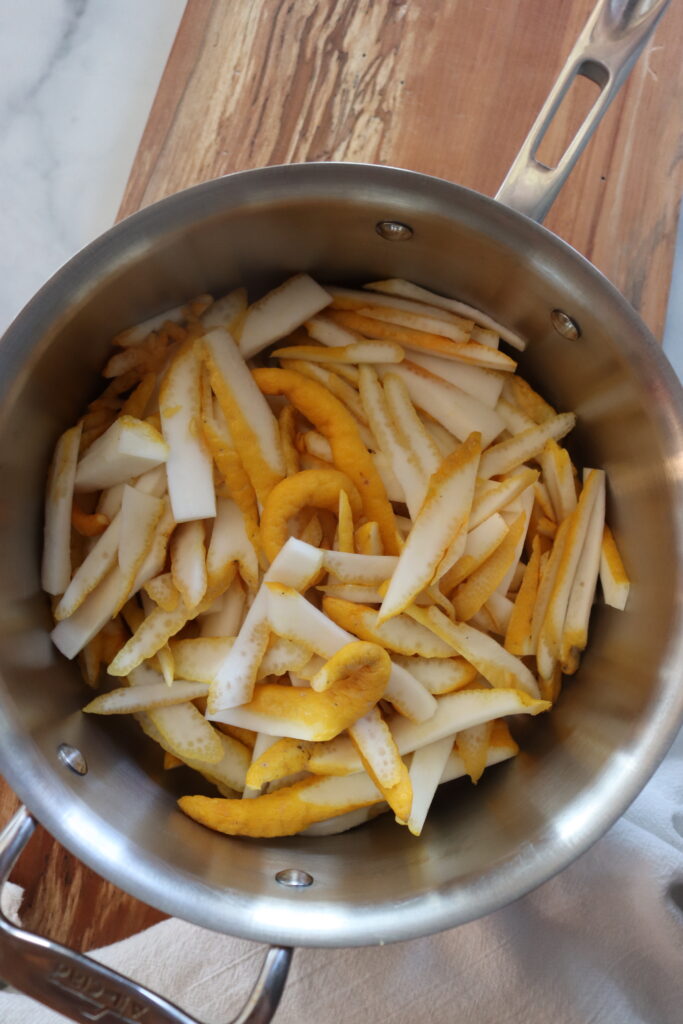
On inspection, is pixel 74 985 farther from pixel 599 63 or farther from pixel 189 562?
pixel 599 63

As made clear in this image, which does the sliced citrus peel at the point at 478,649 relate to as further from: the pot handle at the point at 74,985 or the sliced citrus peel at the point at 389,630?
the pot handle at the point at 74,985

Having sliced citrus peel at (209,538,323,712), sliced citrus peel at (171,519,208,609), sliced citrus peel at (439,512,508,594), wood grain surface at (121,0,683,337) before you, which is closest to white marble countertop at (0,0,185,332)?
wood grain surface at (121,0,683,337)

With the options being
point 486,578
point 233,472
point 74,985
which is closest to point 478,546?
point 486,578

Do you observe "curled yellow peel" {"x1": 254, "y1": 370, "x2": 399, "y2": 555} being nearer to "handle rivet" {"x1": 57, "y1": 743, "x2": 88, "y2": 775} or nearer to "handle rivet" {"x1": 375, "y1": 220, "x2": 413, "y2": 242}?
"handle rivet" {"x1": 375, "y1": 220, "x2": 413, "y2": 242}

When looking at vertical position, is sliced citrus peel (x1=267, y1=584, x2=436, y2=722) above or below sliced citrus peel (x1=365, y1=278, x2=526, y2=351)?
below

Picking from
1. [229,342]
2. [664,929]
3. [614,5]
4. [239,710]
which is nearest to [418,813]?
[239,710]
